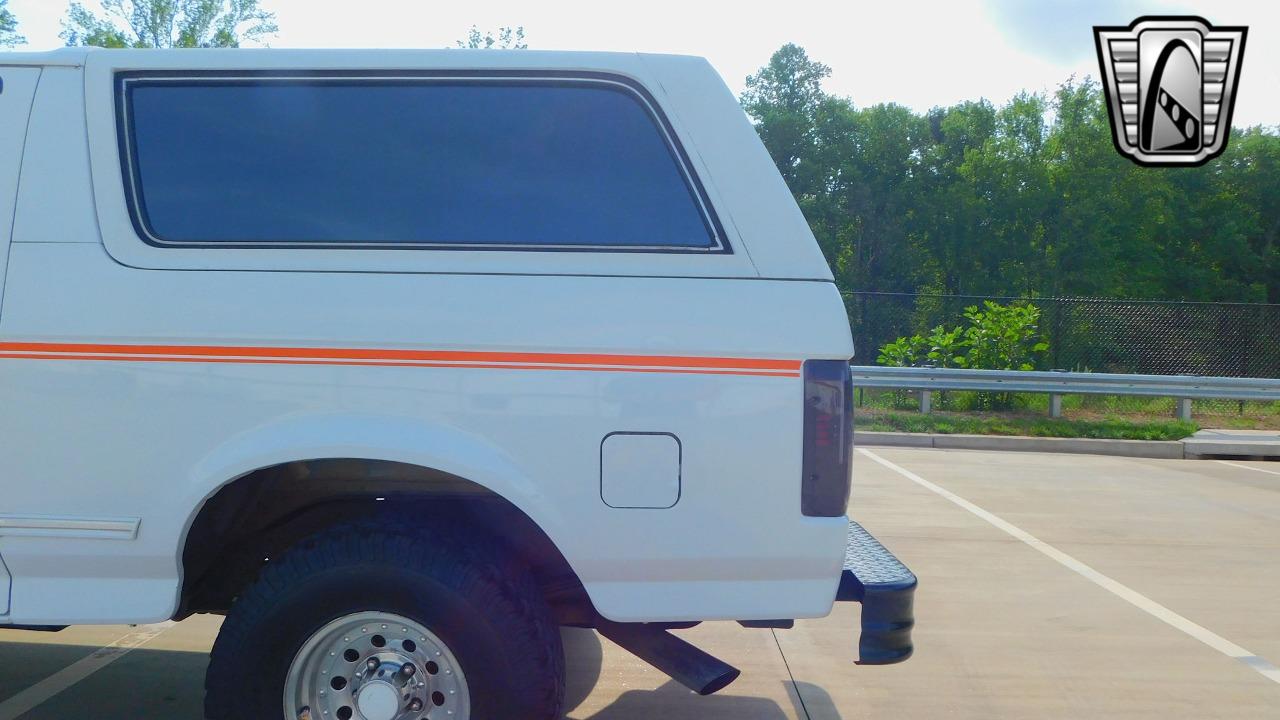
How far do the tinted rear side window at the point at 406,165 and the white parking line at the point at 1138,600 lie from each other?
3.76 metres

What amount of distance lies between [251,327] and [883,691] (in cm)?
303

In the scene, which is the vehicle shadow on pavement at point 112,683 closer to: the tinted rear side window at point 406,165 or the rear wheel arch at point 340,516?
the rear wheel arch at point 340,516

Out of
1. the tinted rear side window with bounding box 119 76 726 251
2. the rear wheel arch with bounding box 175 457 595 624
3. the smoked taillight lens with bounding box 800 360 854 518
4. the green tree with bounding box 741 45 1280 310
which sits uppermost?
the green tree with bounding box 741 45 1280 310

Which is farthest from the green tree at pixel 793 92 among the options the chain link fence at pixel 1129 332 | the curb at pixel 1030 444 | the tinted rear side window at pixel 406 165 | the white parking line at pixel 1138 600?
the tinted rear side window at pixel 406 165

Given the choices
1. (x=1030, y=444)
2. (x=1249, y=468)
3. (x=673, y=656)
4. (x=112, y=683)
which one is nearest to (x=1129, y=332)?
(x=1030, y=444)

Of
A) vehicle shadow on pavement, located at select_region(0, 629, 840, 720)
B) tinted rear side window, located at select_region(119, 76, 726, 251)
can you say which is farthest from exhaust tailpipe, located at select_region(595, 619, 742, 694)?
tinted rear side window, located at select_region(119, 76, 726, 251)

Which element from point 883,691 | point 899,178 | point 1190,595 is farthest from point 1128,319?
point 899,178

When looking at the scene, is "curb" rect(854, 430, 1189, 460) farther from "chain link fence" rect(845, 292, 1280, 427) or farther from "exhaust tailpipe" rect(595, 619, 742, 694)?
"exhaust tailpipe" rect(595, 619, 742, 694)

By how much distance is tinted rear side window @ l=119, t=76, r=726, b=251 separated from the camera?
9.96 ft

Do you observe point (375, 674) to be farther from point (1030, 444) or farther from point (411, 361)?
point (1030, 444)

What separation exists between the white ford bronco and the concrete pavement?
1.31 m

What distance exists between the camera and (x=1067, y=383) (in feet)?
50.1

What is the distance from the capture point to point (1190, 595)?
619 cm

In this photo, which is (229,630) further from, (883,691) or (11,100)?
(883,691)
